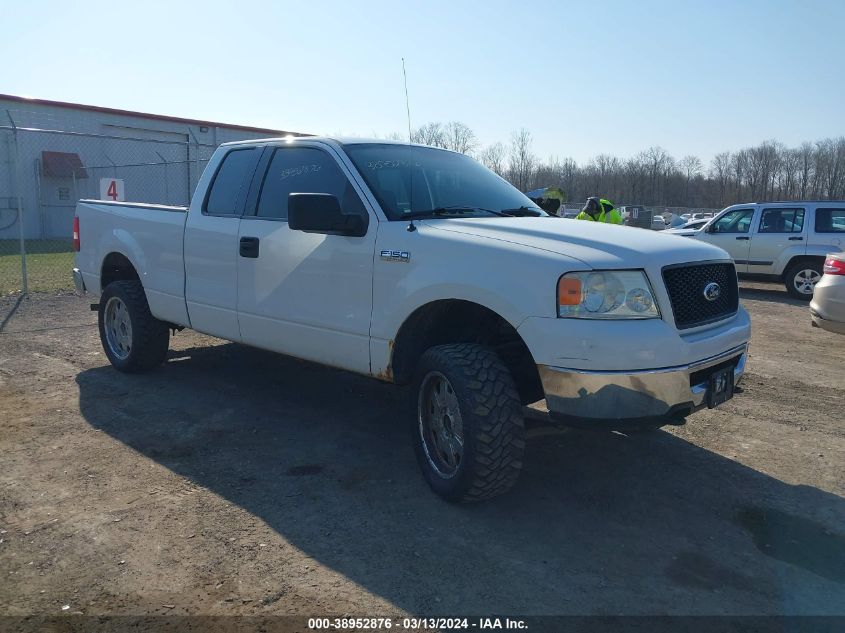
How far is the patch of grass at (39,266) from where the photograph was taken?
1209cm

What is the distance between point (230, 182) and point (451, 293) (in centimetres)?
251

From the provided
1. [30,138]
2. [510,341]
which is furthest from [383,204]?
[30,138]

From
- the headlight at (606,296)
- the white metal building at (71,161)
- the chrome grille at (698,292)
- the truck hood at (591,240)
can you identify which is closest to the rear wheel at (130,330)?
the truck hood at (591,240)

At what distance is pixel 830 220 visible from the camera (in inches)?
509

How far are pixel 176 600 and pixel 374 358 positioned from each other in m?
1.75

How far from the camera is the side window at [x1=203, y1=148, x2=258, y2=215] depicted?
5270mm

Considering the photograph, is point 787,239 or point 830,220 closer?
point 830,220

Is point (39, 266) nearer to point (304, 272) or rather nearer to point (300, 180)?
point (300, 180)

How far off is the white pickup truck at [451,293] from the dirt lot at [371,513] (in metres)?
0.50

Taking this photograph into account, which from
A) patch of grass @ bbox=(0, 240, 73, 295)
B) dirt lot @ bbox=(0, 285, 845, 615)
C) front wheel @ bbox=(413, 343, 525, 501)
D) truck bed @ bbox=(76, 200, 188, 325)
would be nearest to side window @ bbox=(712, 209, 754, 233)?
dirt lot @ bbox=(0, 285, 845, 615)

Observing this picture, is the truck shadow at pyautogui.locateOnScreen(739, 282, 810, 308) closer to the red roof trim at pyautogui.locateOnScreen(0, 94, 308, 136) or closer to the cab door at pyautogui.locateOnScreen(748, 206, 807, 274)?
the cab door at pyautogui.locateOnScreen(748, 206, 807, 274)

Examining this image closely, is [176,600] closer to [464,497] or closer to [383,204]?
[464,497]

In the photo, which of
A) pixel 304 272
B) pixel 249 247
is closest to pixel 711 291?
pixel 304 272

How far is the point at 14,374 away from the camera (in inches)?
248
